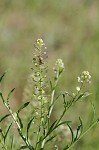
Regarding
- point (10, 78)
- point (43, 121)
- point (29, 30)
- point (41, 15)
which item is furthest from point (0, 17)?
point (41, 15)

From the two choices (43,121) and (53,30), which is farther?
(53,30)

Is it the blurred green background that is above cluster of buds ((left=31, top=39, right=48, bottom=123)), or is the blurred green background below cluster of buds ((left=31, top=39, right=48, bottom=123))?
above

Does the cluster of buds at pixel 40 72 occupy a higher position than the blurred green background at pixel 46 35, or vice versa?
the blurred green background at pixel 46 35

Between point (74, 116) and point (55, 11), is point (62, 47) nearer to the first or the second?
point (55, 11)

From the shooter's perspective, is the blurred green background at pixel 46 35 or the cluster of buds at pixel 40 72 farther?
the blurred green background at pixel 46 35

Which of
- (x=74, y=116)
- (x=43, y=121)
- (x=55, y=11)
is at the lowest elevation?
(x=43, y=121)

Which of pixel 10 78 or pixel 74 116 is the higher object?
pixel 10 78

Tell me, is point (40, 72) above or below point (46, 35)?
below

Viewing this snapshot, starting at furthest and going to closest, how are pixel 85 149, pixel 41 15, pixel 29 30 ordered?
pixel 41 15 < pixel 29 30 < pixel 85 149

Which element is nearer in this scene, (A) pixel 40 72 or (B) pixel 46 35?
(A) pixel 40 72

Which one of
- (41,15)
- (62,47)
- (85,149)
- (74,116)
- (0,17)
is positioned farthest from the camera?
(41,15)

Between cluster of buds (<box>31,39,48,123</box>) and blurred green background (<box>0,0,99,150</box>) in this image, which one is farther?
blurred green background (<box>0,0,99,150</box>)
